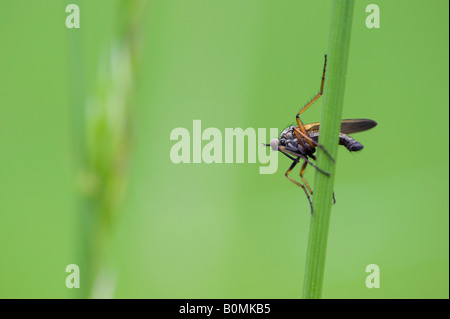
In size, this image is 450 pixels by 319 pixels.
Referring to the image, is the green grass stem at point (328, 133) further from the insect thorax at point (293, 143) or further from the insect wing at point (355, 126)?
the insect wing at point (355, 126)

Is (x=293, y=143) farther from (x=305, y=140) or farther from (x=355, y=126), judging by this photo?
(x=355, y=126)

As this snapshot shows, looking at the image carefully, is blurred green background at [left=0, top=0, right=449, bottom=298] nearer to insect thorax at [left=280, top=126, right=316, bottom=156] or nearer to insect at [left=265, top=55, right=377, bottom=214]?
insect at [left=265, top=55, right=377, bottom=214]

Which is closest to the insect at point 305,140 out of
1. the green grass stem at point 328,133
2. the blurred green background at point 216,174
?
the blurred green background at point 216,174

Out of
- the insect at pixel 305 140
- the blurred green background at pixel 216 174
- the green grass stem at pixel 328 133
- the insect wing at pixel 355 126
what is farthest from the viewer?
the blurred green background at pixel 216 174

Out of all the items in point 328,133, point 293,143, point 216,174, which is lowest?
point 216,174

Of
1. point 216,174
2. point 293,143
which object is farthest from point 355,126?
point 216,174

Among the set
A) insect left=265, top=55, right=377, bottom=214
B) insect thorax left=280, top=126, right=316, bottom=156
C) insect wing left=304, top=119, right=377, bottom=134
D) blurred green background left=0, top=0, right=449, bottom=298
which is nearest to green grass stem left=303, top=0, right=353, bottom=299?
insect left=265, top=55, right=377, bottom=214
